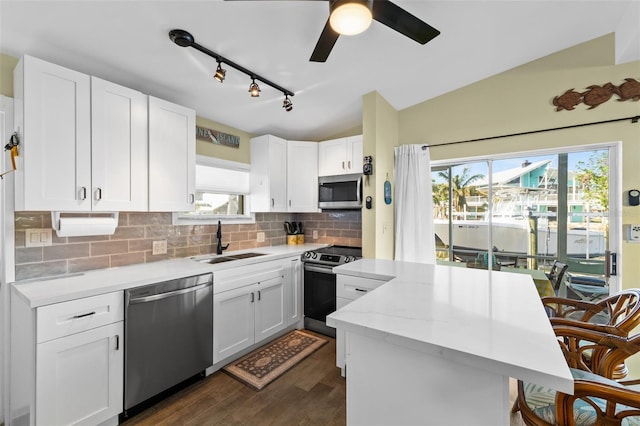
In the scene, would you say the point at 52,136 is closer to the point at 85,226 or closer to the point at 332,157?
the point at 85,226

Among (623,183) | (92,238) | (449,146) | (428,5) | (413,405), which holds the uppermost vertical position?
(428,5)

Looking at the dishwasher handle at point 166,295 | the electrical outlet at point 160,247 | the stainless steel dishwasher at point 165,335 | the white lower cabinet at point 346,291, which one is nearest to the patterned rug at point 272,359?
the stainless steel dishwasher at point 165,335

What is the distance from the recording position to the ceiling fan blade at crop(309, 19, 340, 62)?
1.45 metres

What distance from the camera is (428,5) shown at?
1.83 meters

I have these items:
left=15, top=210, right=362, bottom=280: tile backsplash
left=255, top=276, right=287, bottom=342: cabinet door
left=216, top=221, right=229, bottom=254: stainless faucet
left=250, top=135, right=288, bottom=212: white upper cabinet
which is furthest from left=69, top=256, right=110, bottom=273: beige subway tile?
left=250, top=135, right=288, bottom=212: white upper cabinet

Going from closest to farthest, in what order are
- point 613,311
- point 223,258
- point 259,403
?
point 613,311 → point 259,403 → point 223,258

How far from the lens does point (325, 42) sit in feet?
5.10

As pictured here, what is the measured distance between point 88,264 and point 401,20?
2.65 meters

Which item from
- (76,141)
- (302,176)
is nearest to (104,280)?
(76,141)

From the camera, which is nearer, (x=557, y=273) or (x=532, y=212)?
(x=557, y=273)

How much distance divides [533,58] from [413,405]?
324 cm

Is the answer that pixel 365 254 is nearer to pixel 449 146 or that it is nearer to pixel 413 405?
pixel 449 146

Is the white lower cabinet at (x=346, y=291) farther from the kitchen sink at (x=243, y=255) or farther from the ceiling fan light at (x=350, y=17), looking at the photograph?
the ceiling fan light at (x=350, y=17)

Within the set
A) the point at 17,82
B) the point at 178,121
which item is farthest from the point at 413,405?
the point at 17,82
